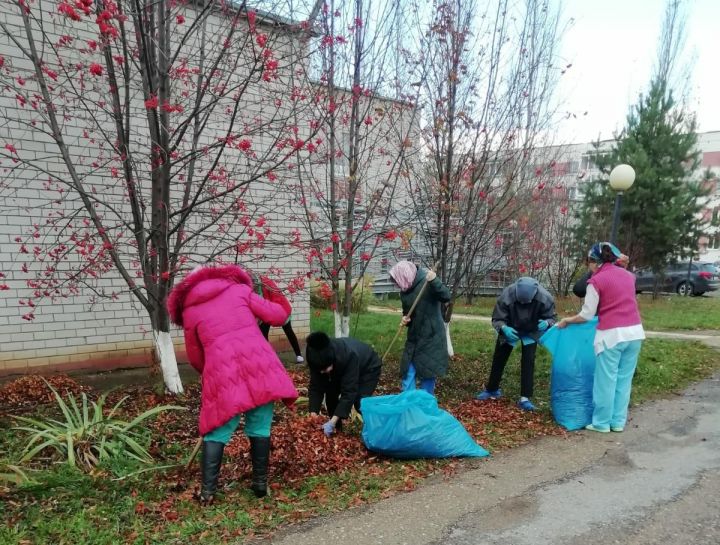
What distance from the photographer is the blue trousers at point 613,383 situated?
471cm

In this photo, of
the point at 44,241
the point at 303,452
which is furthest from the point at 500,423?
the point at 44,241

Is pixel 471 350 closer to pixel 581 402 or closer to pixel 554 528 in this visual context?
pixel 581 402

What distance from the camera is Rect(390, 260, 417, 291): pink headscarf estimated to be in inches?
200

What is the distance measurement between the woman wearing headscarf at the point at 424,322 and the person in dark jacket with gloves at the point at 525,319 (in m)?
0.82

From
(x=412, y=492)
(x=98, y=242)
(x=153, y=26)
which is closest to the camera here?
(x=412, y=492)

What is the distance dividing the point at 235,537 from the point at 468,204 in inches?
198

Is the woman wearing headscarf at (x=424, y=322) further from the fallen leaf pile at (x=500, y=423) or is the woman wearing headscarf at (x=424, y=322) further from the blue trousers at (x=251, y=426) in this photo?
the blue trousers at (x=251, y=426)

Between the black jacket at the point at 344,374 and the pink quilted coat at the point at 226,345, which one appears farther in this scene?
the black jacket at the point at 344,374

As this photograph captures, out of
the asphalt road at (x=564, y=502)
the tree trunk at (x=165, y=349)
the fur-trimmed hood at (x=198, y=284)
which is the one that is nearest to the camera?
the asphalt road at (x=564, y=502)

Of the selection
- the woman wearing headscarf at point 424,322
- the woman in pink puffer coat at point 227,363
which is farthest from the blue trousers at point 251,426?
the woman wearing headscarf at point 424,322

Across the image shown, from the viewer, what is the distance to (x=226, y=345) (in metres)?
3.21

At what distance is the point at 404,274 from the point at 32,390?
3.94 meters

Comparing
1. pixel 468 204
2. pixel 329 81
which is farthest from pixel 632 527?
pixel 329 81

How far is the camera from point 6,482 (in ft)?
11.1
